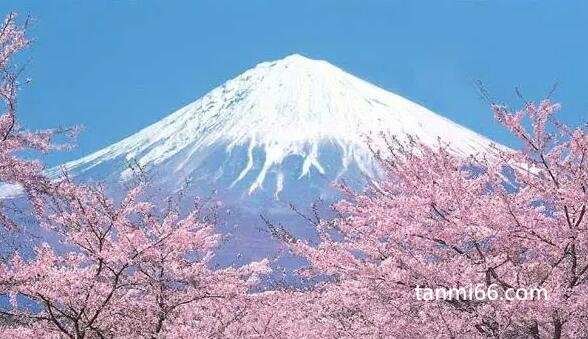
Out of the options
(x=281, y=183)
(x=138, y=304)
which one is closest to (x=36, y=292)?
(x=138, y=304)

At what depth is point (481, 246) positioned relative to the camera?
25.0 feet

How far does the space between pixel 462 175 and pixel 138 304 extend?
12.9ft

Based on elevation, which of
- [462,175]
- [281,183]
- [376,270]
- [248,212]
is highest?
[281,183]

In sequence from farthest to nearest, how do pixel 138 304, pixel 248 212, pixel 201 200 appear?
1. pixel 248 212
2. pixel 201 200
3. pixel 138 304

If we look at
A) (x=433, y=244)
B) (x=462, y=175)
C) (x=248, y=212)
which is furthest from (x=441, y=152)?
(x=248, y=212)

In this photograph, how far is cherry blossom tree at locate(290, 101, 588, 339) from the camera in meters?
6.56

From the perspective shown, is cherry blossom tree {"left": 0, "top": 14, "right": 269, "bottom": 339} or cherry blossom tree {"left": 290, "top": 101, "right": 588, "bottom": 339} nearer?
cherry blossom tree {"left": 290, "top": 101, "right": 588, "bottom": 339}

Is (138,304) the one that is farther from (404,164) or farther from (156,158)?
(156,158)

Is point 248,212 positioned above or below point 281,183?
below

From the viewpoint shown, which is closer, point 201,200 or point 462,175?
point 462,175

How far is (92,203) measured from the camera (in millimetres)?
8047

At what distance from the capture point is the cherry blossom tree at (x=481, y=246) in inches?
258

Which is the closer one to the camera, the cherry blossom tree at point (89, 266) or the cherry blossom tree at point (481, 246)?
the cherry blossom tree at point (481, 246)

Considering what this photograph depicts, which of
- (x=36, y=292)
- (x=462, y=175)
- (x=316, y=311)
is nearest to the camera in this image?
(x=36, y=292)
